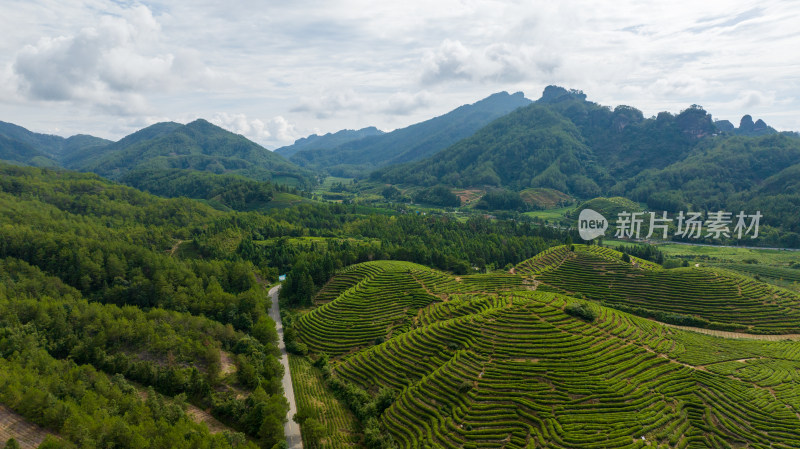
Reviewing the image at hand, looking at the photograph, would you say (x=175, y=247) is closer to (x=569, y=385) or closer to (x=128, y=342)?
(x=128, y=342)

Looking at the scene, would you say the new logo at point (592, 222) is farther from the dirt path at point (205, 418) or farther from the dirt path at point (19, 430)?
the dirt path at point (19, 430)

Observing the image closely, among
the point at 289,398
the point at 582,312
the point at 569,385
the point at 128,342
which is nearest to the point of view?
the point at 569,385

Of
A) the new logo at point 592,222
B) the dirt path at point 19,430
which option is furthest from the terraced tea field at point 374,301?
the new logo at point 592,222

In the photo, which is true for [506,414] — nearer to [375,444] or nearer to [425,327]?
[375,444]

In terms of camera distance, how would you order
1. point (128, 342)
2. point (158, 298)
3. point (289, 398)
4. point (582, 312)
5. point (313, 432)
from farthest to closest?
point (158, 298) < point (128, 342) < point (582, 312) < point (289, 398) < point (313, 432)

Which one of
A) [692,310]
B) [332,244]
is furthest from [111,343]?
[692,310]

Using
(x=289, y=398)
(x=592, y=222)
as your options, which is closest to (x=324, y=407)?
(x=289, y=398)
